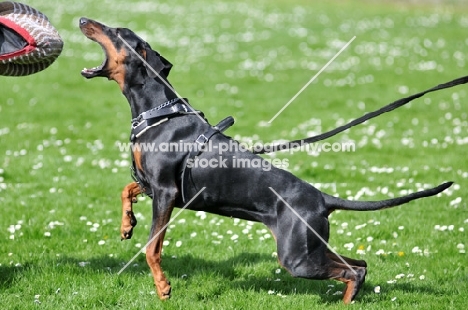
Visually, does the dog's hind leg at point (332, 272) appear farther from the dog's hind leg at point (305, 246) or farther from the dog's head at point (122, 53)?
the dog's head at point (122, 53)

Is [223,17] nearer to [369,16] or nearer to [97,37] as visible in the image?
[369,16]

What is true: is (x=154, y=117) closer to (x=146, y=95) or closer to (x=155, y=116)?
(x=155, y=116)

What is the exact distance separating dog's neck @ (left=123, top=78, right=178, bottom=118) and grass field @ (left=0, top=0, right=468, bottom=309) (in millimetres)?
1652

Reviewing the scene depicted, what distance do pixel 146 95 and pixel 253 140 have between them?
6.12 meters

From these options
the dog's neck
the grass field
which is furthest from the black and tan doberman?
the grass field

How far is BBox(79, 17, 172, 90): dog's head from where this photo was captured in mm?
5398

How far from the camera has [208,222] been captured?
7.75 m

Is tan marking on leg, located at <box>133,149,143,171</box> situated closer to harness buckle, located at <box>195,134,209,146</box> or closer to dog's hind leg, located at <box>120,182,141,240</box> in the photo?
dog's hind leg, located at <box>120,182,141,240</box>

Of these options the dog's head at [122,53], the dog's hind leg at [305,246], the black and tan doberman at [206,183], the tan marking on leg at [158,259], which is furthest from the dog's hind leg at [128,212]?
the dog's hind leg at [305,246]

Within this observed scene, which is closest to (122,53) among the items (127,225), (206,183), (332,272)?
(206,183)

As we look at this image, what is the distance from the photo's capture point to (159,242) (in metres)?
5.28

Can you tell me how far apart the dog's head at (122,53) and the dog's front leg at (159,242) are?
1.08 metres

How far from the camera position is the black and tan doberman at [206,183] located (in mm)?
5199

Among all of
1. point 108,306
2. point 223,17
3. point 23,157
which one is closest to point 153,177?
point 108,306
